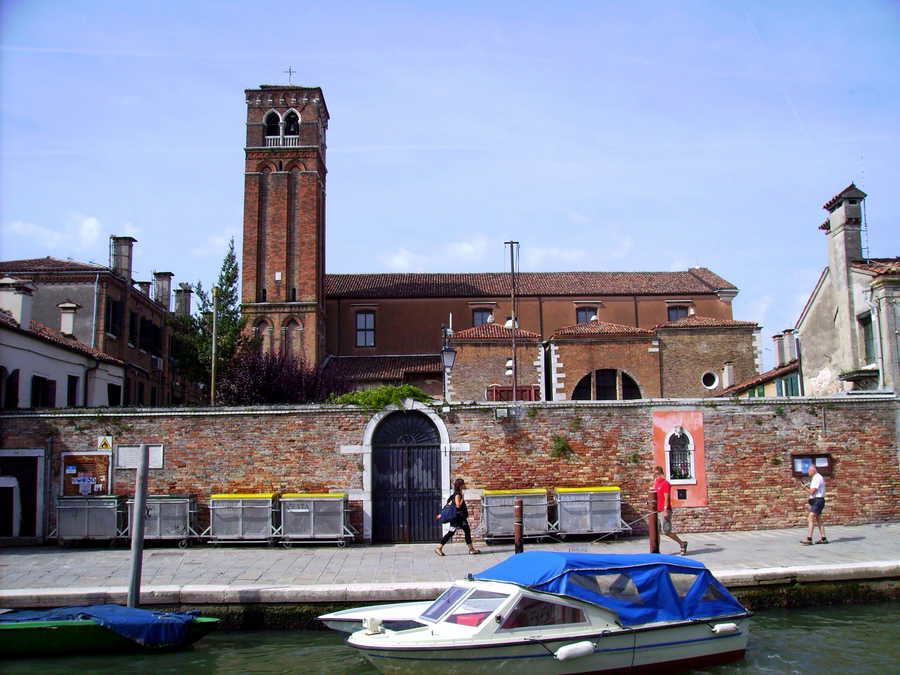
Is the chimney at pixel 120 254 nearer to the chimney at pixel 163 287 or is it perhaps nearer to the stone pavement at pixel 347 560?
the chimney at pixel 163 287

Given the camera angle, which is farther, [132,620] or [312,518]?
[312,518]

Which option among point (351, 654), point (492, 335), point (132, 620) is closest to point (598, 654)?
point (351, 654)

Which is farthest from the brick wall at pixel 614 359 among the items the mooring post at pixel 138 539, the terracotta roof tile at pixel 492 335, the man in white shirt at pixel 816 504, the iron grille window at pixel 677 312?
the mooring post at pixel 138 539

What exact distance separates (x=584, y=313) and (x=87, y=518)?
97.6 ft

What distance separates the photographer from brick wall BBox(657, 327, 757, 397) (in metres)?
31.1

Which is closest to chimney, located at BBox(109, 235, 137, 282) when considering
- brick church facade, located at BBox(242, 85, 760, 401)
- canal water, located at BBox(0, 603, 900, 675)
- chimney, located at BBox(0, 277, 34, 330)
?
brick church facade, located at BBox(242, 85, 760, 401)

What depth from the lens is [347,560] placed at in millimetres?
14094

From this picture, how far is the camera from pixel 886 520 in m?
16.9

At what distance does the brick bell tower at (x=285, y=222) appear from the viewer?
3819 cm

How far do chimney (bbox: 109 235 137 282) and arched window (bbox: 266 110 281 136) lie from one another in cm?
1144

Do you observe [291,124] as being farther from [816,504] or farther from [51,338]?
[816,504]

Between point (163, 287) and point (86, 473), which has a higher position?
point (163, 287)

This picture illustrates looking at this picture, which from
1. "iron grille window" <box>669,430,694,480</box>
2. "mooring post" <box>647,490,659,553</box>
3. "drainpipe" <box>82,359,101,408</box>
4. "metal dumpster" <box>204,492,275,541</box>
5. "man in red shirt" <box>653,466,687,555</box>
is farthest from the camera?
"drainpipe" <box>82,359,101,408</box>

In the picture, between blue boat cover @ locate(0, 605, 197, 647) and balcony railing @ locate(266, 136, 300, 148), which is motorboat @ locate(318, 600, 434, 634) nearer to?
blue boat cover @ locate(0, 605, 197, 647)
